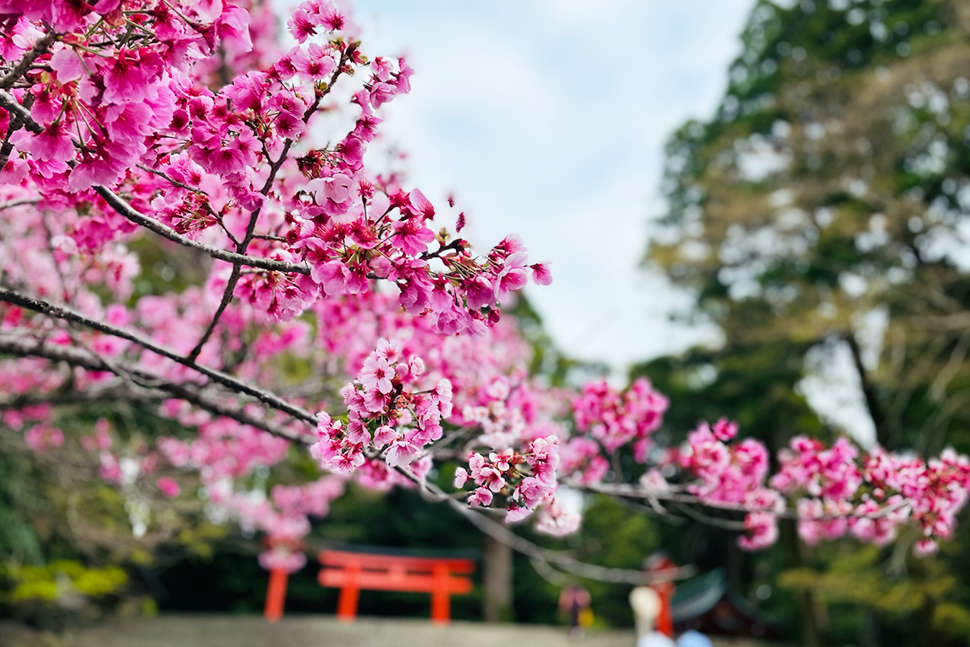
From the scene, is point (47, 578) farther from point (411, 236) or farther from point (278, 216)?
point (411, 236)

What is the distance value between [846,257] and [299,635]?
367 inches

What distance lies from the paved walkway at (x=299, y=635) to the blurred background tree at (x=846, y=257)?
3699mm

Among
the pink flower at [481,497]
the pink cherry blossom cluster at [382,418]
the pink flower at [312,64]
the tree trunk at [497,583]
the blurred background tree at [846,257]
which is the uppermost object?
the blurred background tree at [846,257]

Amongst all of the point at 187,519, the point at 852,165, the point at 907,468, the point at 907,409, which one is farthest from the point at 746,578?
the point at 907,468

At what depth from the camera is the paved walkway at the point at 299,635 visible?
675 cm

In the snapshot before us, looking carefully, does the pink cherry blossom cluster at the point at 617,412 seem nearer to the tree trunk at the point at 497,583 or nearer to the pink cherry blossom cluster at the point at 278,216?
the pink cherry blossom cluster at the point at 278,216

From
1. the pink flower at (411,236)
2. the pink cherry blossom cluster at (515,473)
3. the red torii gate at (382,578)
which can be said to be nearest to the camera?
the pink flower at (411,236)

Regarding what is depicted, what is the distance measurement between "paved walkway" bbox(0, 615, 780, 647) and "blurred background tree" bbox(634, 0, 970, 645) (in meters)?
3.70

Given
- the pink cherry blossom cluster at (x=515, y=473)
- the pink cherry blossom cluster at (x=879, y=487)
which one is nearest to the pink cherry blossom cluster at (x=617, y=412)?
the pink cherry blossom cluster at (x=879, y=487)

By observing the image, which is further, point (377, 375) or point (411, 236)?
point (377, 375)

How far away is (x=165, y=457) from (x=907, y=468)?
5103 millimetres

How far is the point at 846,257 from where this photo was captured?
891cm

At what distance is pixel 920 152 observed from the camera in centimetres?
834

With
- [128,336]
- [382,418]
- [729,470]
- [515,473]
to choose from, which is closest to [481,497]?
[515,473]
